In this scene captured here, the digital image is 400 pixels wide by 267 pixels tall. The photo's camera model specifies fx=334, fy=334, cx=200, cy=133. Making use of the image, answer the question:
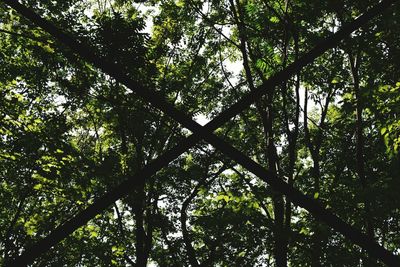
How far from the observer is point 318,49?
1000 millimetres

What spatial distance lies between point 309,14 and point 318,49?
7.39 metres

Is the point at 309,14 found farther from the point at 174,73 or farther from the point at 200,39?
the point at 174,73

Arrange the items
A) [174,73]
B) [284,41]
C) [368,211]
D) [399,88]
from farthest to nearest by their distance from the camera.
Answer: [174,73] < [284,41] < [368,211] < [399,88]

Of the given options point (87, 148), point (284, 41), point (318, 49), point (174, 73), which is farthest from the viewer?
point (87, 148)

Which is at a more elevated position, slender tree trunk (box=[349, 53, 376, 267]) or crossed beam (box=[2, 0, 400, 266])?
slender tree trunk (box=[349, 53, 376, 267])

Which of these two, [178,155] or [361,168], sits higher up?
[361,168]

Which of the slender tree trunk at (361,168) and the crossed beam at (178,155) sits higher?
the slender tree trunk at (361,168)

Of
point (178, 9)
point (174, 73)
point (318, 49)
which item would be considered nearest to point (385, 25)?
point (318, 49)

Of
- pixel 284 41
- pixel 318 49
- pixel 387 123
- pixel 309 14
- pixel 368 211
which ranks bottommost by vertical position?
pixel 318 49

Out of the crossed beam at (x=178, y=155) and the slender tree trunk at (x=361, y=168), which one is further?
the slender tree trunk at (x=361, y=168)

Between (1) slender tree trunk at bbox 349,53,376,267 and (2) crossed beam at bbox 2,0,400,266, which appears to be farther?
(1) slender tree trunk at bbox 349,53,376,267

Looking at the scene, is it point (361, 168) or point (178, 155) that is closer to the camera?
point (178, 155)

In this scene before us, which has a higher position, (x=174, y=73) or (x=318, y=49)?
(x=174, y=73)

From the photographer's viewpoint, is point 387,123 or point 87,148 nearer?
point 387,123
